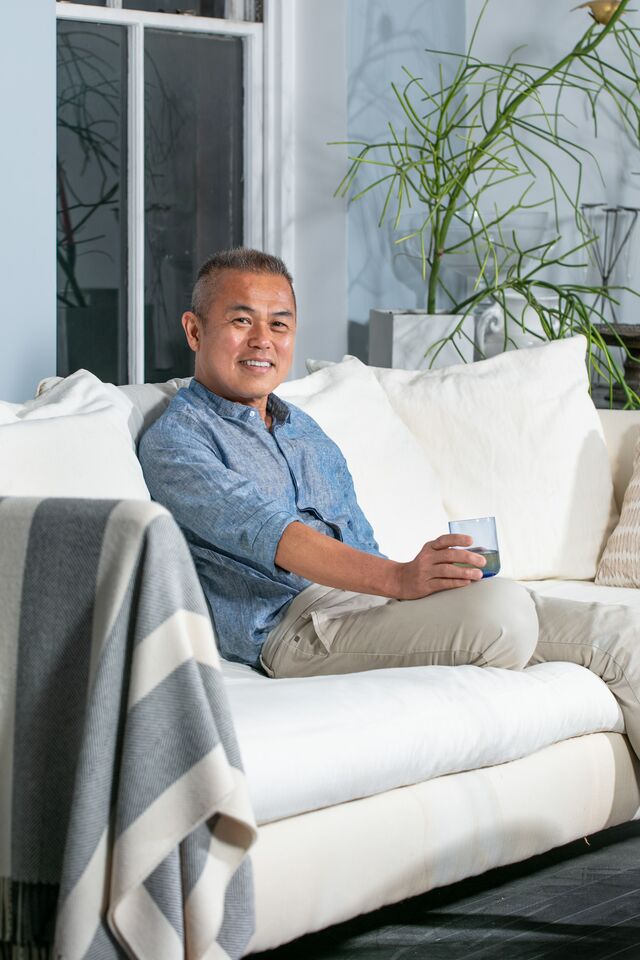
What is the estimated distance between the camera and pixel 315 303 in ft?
13.1

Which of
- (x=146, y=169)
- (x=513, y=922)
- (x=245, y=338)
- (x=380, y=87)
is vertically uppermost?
(x=380, y=87)

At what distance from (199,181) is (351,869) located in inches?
99.3

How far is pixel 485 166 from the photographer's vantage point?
415 cm

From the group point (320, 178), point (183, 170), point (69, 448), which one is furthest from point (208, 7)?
point (69, 448)

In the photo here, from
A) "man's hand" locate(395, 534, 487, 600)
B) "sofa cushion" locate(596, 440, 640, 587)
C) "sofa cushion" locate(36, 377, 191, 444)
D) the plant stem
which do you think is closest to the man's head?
"sofa cushion" locate(36, 377, 191, 444)

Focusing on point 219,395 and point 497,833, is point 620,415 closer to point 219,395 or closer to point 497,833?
point 219,395

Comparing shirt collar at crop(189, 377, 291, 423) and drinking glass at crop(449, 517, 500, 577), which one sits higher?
shirt collar at crop(189, 377, 291, 423)

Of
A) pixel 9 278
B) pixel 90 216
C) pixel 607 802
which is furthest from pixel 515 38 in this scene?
pixel 607 802

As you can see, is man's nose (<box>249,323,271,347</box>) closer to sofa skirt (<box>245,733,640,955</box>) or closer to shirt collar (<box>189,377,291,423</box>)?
shirt collar (<box>189,377,291,423</box>)

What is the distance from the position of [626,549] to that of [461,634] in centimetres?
86

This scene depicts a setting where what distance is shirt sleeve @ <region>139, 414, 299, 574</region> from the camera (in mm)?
2043

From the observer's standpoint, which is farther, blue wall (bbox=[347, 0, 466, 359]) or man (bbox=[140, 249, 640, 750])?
blue wall (bbox=[347, 0, 466, 359])

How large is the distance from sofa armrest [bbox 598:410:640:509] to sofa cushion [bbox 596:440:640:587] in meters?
0.13

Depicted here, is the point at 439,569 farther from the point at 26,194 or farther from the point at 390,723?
the point at 26,194
